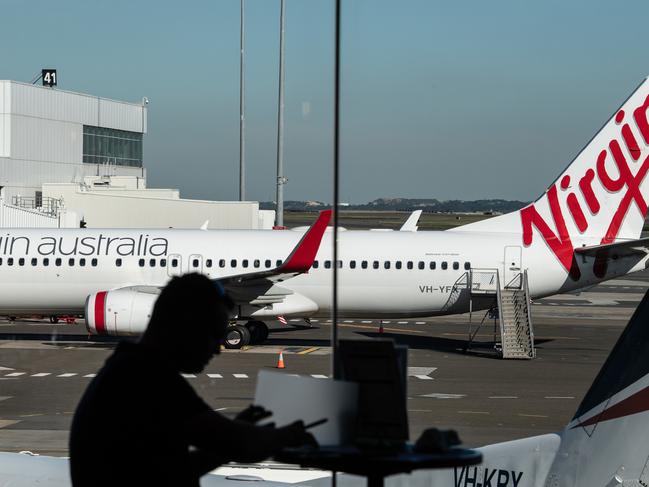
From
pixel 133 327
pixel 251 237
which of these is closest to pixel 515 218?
pixel 251 237

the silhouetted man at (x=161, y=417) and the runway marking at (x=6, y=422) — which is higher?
the silhouetted man at (x=161, y=417)

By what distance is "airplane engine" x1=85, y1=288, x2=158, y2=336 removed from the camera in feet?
95.9

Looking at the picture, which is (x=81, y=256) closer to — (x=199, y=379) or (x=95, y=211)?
(x=199, y=379)

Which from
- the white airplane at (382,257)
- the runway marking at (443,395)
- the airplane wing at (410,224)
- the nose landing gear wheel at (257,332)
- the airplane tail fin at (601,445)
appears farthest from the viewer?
the airplane wing at (410,224)

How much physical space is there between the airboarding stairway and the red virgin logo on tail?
135 centimetres

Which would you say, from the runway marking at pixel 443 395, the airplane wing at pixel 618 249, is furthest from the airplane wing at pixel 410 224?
the runway marking at pixel 443 395

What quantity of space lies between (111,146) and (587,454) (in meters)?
73.5

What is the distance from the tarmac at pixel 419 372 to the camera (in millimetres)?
20047

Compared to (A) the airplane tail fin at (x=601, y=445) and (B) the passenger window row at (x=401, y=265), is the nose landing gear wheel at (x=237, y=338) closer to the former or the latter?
(B) the passenger window row at (x=401, y=265)

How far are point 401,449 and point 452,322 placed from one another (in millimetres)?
38772

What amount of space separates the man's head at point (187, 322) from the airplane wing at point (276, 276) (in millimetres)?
25844

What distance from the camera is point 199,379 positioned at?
78.9 feet

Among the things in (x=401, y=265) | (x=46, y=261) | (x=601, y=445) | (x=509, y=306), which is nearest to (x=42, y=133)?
(x=46, y=261)

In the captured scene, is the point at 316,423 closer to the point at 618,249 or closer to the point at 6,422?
the point at 6,422
